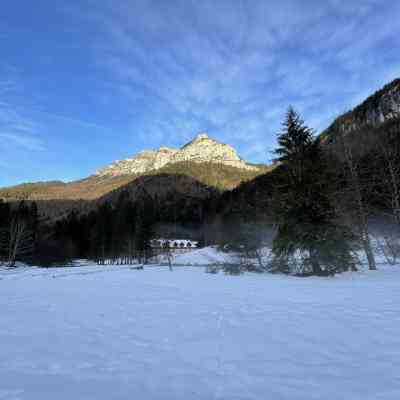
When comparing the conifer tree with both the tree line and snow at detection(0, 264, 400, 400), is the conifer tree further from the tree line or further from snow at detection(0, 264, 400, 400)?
snow at detection(0, 264, 400, 400)

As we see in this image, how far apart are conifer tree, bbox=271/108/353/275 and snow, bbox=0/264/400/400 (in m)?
8.21

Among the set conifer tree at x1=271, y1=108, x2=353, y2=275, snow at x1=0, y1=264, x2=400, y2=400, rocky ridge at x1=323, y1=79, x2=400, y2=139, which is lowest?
snow at x1=0, y1=264, x2=400, y2=400

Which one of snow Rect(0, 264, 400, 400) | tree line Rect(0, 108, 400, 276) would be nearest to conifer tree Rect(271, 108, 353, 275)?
tree line Rect(0, 108, 400, 276)

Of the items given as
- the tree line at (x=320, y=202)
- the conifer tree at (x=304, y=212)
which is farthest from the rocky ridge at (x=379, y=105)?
the conifer tree at (x=304, y=212)

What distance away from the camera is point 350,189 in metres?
17.2

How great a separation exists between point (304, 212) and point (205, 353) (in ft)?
44.2

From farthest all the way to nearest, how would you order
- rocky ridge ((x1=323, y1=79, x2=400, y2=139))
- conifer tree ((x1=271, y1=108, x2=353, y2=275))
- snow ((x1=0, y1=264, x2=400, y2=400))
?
rocky ridge ((x1=323, y1=79, x2=400, y2=139)), conifer tree ((x1=271, y1=108, x2=353, y2=275)), snow ((x1=0, y1=264, x2=400, y2=400))

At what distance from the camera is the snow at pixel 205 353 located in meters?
2.69

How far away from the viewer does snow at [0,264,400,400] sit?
106 inches

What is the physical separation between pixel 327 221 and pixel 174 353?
1406 centimetres

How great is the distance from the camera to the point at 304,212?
15383 mm

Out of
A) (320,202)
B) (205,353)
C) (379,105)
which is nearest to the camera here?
(205,353)

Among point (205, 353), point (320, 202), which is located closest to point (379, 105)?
point (320, 202)

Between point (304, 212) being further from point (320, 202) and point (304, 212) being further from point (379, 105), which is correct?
point (379, 105)
